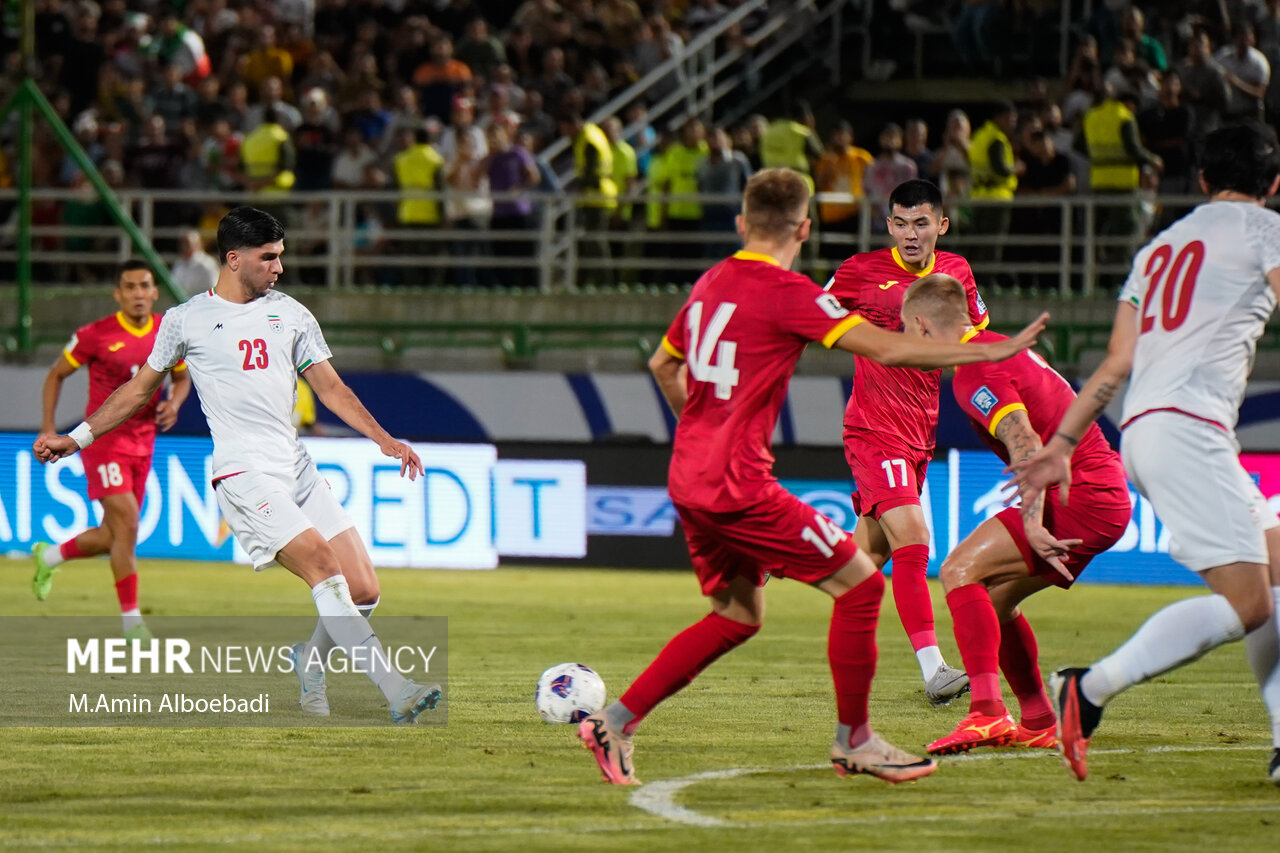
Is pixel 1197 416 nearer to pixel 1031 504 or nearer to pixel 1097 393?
pixel 1097 393

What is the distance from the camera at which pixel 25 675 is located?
9727 millimetres

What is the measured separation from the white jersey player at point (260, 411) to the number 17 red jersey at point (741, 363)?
6.23 ft

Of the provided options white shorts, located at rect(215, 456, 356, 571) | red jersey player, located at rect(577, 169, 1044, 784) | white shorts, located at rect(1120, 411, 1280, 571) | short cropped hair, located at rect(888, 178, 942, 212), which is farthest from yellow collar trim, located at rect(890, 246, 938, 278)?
white shorts, located at rect(215, 456, 356, 571)

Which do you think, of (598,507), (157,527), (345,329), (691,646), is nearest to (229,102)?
(345,329)

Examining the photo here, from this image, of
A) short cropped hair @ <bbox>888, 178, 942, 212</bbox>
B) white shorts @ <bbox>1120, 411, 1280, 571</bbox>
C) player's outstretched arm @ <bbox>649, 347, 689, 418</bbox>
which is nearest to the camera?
white shorts @ <bbox>1120, 411, 1280, 571</bbox>

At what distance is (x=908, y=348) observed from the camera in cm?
624

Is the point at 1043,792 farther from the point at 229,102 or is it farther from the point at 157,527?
the point at 229,102

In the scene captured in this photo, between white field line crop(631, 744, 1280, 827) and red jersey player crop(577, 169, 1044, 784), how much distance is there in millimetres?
201

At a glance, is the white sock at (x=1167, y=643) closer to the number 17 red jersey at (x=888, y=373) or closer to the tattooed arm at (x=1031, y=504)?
the tattooed arm at (x=1031, y=504)

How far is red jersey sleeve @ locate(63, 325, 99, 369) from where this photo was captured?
1220cm

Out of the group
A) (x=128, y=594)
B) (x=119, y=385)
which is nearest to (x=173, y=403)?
(x=119, y=385)

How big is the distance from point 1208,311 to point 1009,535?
1.56 m

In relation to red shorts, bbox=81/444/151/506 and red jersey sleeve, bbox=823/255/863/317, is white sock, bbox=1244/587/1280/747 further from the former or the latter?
red shorts, bbox=81/444/151/506

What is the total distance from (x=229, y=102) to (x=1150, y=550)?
1260 centimetres
